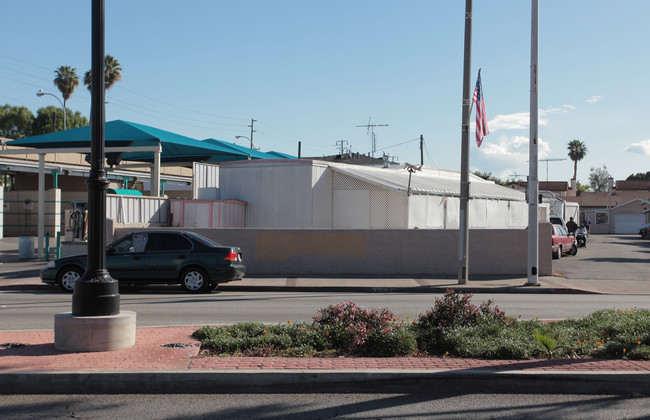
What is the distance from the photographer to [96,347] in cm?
754

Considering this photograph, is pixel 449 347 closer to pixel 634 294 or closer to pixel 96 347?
pixel 96 347

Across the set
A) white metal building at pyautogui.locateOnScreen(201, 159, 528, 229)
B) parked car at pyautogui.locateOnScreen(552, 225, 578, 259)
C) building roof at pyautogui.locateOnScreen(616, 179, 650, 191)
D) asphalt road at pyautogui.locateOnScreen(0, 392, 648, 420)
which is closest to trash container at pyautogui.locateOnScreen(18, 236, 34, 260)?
white metal building at pyautogui.locateOnScreen(201, 159, 528, 229)

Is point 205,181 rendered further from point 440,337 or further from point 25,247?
point 440,337

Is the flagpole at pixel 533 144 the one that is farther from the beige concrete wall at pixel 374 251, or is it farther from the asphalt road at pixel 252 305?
the beige concrete wall at pixel 374 251

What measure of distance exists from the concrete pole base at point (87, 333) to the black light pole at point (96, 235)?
0.49 feet

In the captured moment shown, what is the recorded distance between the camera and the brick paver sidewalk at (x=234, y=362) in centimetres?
677

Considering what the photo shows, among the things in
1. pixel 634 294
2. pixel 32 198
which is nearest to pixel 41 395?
pixel 634 294

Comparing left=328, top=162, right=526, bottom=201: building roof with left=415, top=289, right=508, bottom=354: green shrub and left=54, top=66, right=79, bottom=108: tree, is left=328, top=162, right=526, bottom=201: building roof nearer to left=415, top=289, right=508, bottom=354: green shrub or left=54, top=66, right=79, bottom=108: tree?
left=415, top=289, right=508, bottom=354: green shrub

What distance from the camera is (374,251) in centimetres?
2009

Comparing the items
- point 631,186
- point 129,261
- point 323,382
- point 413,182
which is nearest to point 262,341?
point 323,382

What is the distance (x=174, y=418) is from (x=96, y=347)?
2.32 meters

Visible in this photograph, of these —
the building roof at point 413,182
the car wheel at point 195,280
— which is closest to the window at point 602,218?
the building roof at point 413,182

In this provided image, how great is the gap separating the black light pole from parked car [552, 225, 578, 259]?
23435mm

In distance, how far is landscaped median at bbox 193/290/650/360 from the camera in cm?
758
